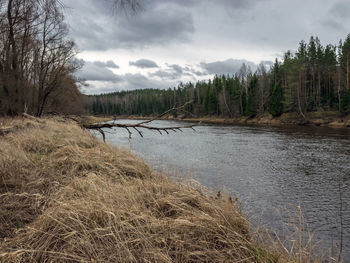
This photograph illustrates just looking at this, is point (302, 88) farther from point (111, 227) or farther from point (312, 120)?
point (111, 227)

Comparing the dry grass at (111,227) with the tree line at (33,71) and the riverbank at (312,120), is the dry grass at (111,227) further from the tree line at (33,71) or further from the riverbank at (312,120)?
the riverbank at (312,120)

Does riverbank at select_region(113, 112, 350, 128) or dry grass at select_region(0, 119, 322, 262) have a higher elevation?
riverbank at select_region(113, 112, 350, 128)

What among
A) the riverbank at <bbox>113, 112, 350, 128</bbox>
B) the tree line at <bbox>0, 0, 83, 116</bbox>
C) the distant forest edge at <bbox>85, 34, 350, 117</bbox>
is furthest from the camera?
the distant forest edge at <bbox>85, 34, 350, 117</bbox>

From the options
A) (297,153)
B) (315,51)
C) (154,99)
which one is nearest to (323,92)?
(315,51)

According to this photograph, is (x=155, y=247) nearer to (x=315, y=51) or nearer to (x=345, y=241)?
(x=345, y=241)

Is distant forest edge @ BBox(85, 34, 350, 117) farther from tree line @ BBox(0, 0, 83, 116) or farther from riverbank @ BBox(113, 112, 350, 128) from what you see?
tree line @ BBox(0, 0, 83, 116)

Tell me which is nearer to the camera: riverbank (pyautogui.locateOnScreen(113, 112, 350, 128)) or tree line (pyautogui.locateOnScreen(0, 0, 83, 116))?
tree line (pyautogui.locateOnScreen(0, 0, 83, 116))

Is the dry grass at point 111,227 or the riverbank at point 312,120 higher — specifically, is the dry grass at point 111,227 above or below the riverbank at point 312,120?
below

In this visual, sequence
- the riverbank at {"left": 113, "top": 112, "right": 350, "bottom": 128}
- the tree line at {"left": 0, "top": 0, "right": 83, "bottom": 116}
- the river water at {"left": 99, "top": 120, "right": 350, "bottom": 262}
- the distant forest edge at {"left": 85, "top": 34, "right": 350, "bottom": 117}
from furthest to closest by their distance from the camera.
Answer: the distant forest edge at {"left": 85, "top": 34, "right": 350, "bottom": 117}
the riverbank at {"left": 113, "top": 112, "right": 350, "bottom": 128}
the tree line at {"left": 0, "top": 0, "right": 83, "bottom": 116}
the river water at {"left": 99, "top": 120, "right": 350, "bottom": 262}

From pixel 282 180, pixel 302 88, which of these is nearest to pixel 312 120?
pixel 302 88

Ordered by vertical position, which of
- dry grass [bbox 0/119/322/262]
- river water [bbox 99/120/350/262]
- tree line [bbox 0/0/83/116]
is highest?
tree line [bbox 0/0/83/116]

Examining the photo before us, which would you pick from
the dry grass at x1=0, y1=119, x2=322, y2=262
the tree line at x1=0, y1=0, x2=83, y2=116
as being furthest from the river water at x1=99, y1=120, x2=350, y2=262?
the tree line at x1=0, y1=0, x2=83, y2=116

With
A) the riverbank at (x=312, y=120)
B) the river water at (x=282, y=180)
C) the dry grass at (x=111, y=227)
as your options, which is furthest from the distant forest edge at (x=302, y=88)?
the dry grass at (x=111, y=227)

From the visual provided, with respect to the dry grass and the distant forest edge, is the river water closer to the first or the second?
the dry grass
